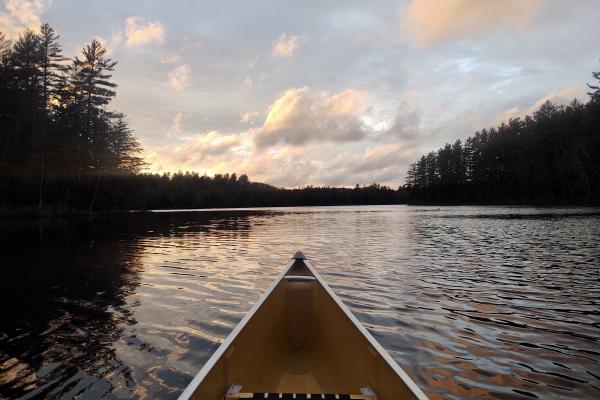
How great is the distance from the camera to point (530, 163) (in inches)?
3430

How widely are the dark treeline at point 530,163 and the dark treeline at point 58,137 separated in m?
91.3

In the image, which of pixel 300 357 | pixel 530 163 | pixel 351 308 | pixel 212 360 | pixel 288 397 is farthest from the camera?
pixel 530 163

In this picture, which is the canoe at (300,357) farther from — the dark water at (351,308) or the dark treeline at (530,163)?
the dark treeline at (530,163)

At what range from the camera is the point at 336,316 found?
558cm

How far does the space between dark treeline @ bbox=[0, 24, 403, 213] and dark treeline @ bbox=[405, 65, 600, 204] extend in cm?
9129

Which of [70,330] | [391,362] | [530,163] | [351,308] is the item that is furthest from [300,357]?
[530,163]

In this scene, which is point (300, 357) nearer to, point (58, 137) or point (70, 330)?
point (70, 330)

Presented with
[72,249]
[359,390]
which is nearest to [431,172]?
[72,249]

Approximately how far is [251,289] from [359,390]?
294 inches

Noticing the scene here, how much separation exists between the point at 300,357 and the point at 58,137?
69.9m

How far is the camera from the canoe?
3.42m

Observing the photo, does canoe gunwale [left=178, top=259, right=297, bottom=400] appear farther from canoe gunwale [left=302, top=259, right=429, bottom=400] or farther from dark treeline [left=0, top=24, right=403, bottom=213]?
dark treeline [left=0, top=24, right=403, bottom=213]

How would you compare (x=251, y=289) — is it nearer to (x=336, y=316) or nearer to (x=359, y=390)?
(x=336, y=316)

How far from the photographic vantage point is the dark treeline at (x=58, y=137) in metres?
55.2
